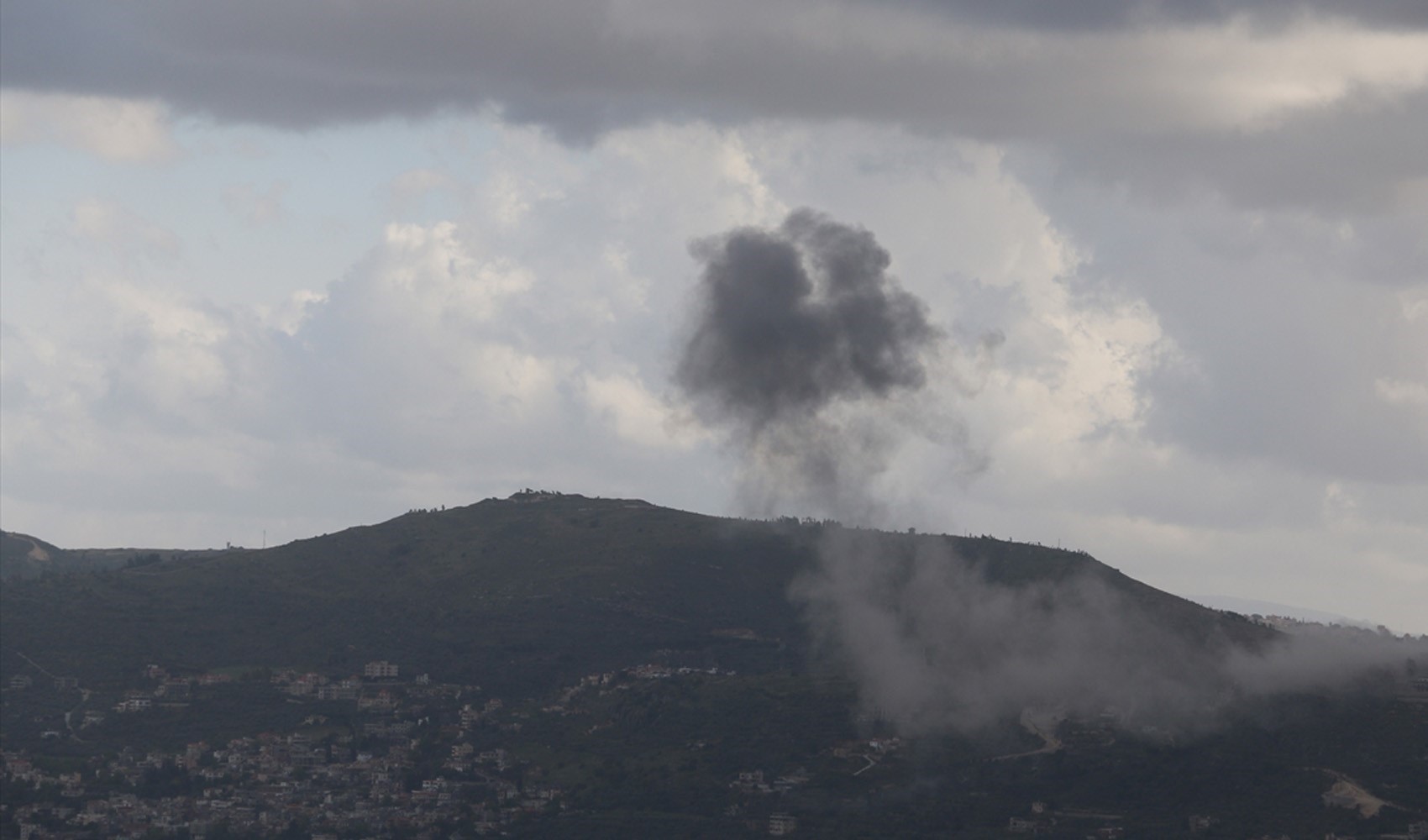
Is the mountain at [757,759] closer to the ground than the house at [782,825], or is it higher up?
higher up

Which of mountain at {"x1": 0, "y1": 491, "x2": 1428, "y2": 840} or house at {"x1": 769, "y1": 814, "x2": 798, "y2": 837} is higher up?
mountain at {"x1": 0, "y1": 491, "x2": 1428, "y2": 840}

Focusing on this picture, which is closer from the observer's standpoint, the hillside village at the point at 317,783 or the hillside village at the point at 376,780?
the hillside village at the point at 376,780

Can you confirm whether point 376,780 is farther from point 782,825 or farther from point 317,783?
point 782,825

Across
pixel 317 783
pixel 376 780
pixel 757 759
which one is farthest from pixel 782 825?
pixel 317 783

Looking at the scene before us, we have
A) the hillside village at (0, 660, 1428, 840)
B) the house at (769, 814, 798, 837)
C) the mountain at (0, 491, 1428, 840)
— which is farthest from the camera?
the hillside village at (0, 660, 1428, 840)

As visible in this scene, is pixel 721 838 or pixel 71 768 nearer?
pixel 721 838

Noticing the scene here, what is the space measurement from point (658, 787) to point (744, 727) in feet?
38.4

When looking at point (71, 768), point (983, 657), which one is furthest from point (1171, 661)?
point (71, 768)

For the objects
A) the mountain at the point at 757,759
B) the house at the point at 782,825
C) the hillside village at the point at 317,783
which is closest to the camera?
the mountain at the point at 757,759

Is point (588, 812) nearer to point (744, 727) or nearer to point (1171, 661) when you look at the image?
point (744, 727)

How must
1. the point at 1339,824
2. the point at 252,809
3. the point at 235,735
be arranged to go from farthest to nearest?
the point at 235,735 → the point at 252,809 → the point at 1339,824

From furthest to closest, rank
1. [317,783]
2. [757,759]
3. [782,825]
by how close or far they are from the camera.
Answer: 1. [317,783]
2. [757,759]
3. [782,825]

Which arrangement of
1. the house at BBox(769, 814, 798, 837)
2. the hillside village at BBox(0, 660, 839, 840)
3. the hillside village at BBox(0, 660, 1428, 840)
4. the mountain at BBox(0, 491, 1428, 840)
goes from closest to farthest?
the mountain at BBox(0, 491, 1428, 840) < the house at BBox(769, 814, 798, 837) < the hillside village at BBox(0, 660, 1428, 840) < the hillside village at BBox(0, 660, 839, 840)

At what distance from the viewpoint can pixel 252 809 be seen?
175 meters
